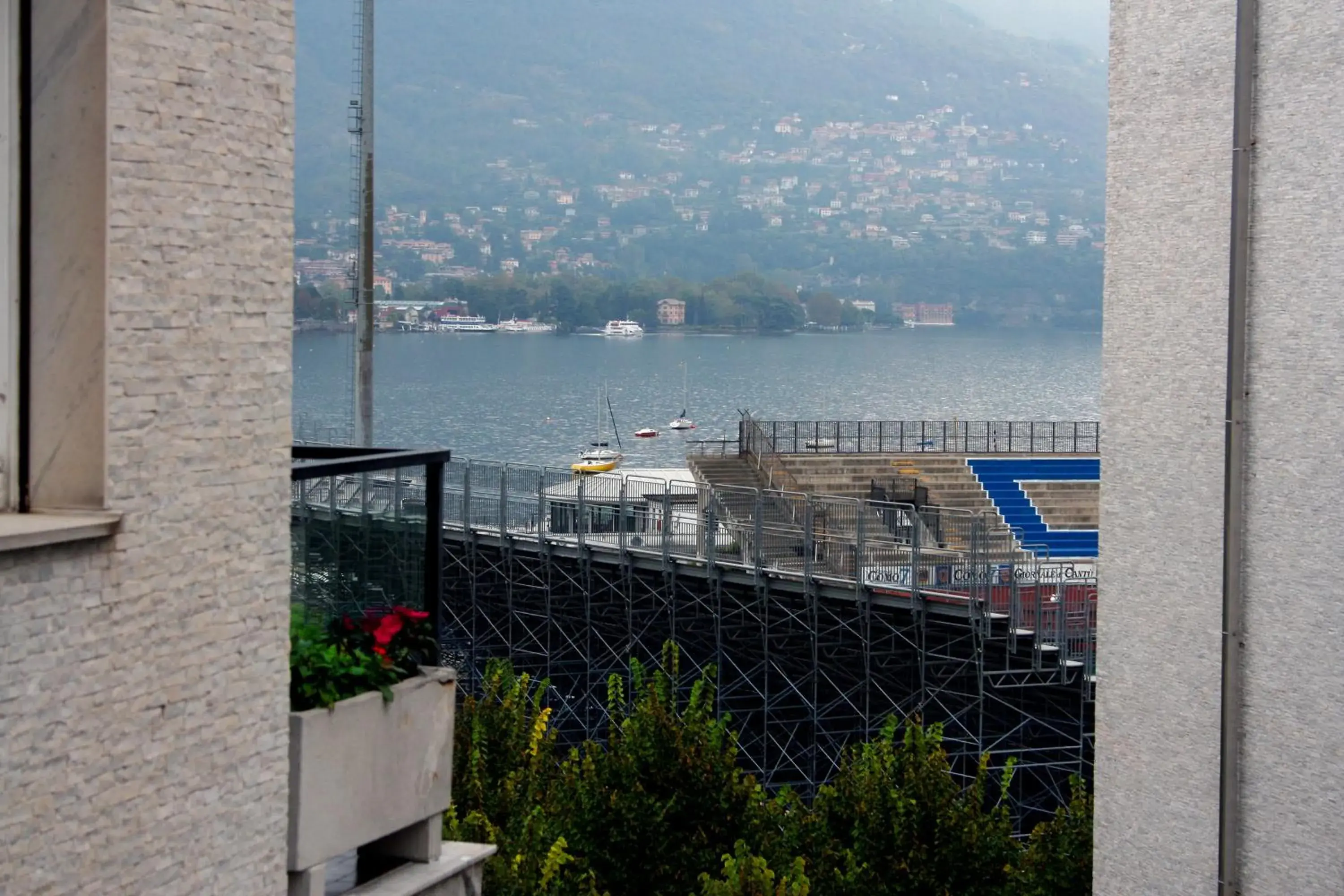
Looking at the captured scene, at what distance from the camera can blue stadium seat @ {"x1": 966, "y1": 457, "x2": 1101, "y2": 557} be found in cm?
4472

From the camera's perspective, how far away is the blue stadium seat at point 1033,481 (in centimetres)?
4472

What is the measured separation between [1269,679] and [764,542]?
1919 cm

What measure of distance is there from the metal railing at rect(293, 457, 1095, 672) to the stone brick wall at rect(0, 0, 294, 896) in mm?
21485

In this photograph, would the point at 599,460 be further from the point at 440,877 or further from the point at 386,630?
the point at 386,630

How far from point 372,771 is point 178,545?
1.85 meters

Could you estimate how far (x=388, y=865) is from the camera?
8406 mm

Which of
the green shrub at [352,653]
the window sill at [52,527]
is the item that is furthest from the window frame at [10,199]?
the green shrub at [352,653]

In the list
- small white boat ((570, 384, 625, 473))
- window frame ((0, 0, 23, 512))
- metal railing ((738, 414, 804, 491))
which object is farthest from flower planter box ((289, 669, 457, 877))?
small white boat ((570, 384, 625, 473))

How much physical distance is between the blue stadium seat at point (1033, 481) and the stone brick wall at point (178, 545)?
1404 inches

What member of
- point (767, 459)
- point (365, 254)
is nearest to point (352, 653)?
point (365, 254)

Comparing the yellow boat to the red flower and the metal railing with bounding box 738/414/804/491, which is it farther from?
the red flower

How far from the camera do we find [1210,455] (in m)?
14.5

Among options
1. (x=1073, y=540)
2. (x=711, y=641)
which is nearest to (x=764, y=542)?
(x=711, y=641)

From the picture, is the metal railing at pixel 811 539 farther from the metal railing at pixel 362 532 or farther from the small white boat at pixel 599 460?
the small white boat at pixel 599 460
